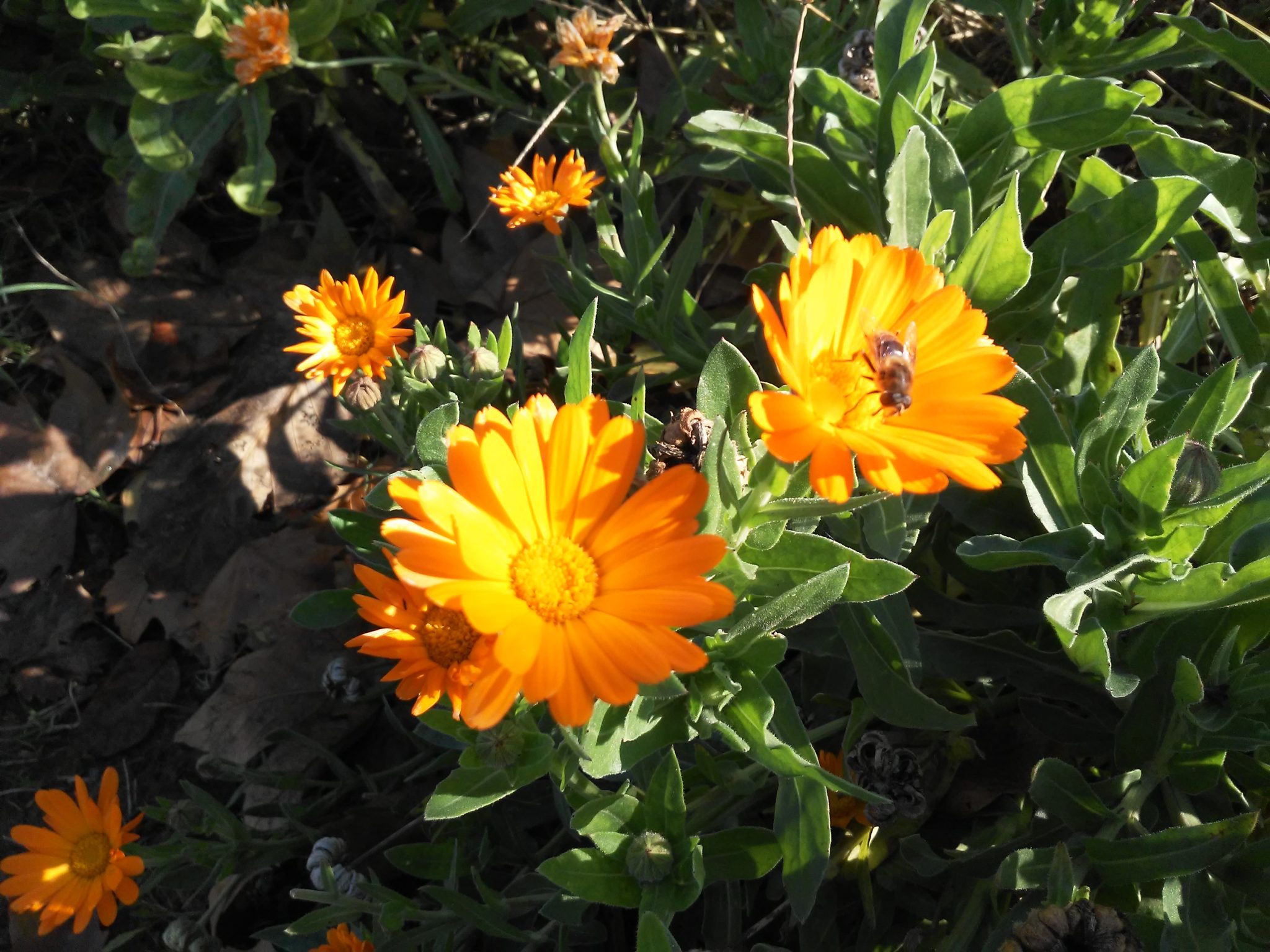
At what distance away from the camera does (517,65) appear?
11.5ft

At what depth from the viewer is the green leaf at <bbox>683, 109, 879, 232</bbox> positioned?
2.20 meters

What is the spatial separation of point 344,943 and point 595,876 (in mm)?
661

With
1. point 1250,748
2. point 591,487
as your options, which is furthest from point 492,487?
point 1250,748

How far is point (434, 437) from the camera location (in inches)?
66.5

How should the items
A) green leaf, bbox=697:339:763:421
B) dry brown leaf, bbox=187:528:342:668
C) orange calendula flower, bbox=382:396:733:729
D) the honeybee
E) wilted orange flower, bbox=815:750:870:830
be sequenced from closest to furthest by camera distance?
1. orange calendula flower, bbox=382:396:733:729
2. the honeybee
3. green leaf, bbox=697:339:763:421
4. wilted orange flower, bbox=815:750:870:830
5. dry brown leaf, bbox=187:528:342:668

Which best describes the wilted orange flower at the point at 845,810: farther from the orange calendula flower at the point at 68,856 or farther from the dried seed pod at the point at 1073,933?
the orange calendula flower at the point at 68,856

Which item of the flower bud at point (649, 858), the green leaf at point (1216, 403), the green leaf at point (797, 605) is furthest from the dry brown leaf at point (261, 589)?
the green leaf at point (1216, 403)

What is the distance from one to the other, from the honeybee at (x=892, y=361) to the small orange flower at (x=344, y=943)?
1.50m

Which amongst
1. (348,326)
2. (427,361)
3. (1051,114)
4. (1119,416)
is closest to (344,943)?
(427,361)

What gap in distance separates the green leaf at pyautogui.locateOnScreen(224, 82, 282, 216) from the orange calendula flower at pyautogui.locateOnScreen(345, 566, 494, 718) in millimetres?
1987

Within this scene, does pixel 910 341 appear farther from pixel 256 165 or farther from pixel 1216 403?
pixel 256 165

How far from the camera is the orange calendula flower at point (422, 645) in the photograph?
1.53 metres

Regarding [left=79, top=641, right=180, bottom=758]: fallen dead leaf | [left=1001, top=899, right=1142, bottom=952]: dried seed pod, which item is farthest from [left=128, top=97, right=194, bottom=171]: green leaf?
[left=1001, top=899, right=1142, bottom=952]: dried seed pod

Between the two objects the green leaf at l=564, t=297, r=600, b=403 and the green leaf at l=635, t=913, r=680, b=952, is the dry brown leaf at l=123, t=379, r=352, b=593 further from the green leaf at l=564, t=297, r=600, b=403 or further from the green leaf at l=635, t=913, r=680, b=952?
the green leaf at l=635, t=913, r=680, b=952
